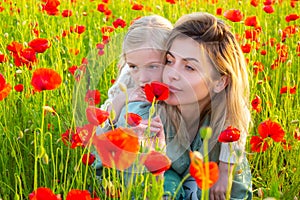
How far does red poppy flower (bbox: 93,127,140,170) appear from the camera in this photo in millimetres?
1145

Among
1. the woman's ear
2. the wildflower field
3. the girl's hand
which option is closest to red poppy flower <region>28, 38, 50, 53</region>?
the wildflower field

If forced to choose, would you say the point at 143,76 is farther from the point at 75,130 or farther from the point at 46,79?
the point at 46,79

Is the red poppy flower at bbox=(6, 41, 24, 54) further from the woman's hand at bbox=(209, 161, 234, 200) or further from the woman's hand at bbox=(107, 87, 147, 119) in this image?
the woman's hand at bbox=(209, 161, 234, 200)

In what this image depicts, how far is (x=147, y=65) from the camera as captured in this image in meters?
1.93

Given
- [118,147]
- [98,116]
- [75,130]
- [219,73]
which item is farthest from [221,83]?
[118,147]

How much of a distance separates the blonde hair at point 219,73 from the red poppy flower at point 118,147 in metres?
0.79

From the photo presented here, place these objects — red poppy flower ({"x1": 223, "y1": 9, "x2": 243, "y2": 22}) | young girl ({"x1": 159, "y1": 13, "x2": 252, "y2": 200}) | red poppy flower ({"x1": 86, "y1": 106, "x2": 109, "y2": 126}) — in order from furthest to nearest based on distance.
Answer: red poppy flower ({"x1": 223, "y1": 9, "x2": 243, "y2": 22}) → young girl ({"x1": 159, "y1": 13, "x2": 252, "y2": 200}) → red poppy flower ({"x1": 86, "y1": 106, "x2": 109, "y2": 126})

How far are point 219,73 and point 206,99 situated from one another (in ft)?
0.36

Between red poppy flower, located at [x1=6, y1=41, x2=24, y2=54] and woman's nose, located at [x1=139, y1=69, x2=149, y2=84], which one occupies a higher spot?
red poppy flower, located at [x1=6, y1=41, x2=24, y2=54]

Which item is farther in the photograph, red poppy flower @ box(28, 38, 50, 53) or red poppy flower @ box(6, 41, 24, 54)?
red poppy flower @ box(6, 41, 24, 54)

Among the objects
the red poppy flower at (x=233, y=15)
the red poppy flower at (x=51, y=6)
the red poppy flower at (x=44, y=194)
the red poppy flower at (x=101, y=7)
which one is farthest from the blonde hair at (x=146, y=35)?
the red poppy flower at (x=101, y=7)

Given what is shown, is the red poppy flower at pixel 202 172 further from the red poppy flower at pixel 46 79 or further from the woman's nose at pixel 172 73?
the woman's nose at pixel 172 73

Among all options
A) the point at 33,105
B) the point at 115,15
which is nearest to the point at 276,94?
the point at 33,105

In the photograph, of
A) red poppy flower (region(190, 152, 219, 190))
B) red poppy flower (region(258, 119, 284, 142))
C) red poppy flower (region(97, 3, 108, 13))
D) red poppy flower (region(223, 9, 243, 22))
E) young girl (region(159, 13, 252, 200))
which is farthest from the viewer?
red poppy flower (region(97, 3, 108, 13))
